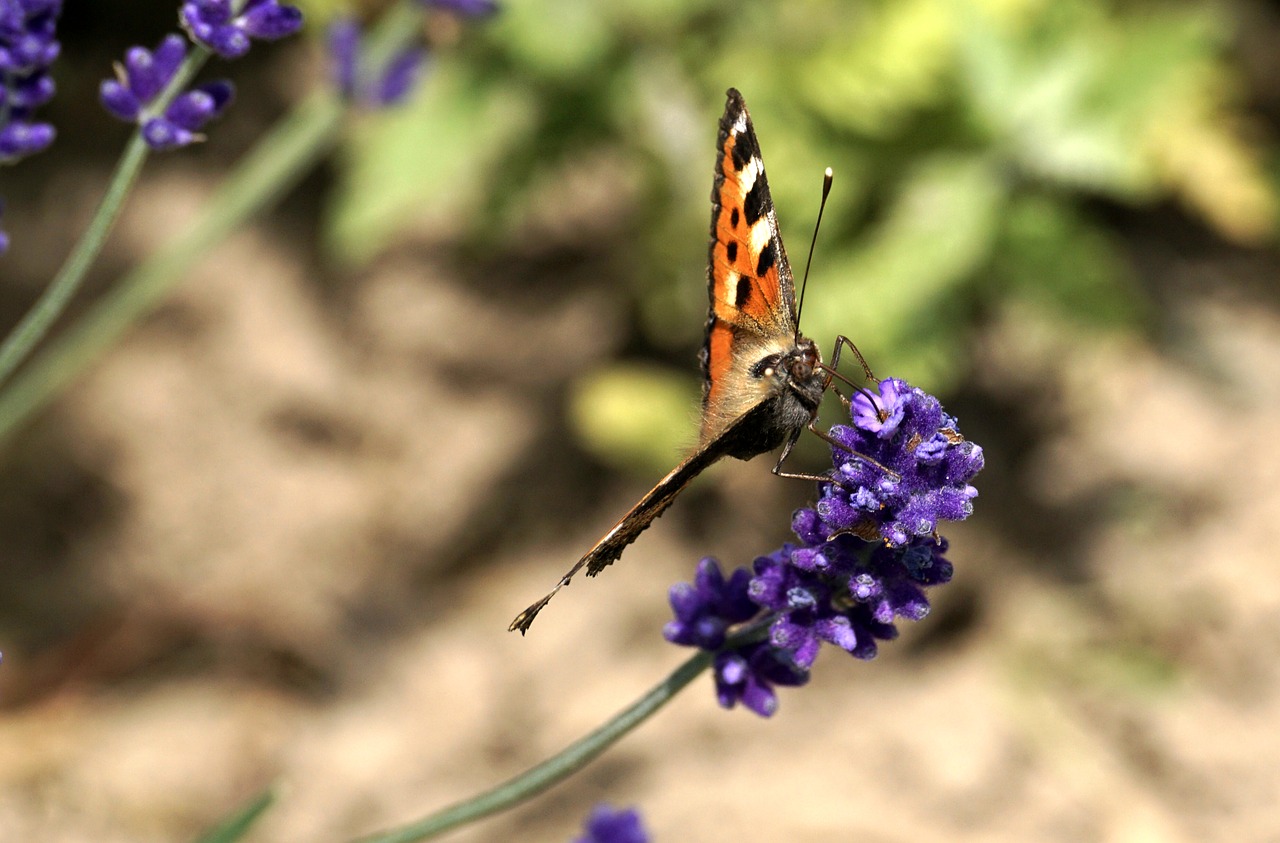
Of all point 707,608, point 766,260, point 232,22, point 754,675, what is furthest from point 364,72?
point 754,675

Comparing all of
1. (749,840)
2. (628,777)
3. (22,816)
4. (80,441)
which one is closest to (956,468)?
(749,840)

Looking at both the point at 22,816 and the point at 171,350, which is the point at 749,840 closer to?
the point at 22,816

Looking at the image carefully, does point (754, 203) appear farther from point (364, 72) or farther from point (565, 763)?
point (364, 72)

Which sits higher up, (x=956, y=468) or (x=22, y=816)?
(x=22, y=816)

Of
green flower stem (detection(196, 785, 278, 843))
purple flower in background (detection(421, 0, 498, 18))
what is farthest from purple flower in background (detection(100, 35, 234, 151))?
purple flower in background (detection(421, 0, 498, 18))

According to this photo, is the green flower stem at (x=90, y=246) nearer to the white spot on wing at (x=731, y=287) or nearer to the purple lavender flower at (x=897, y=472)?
the white spot on wing at (x=731, y=287)

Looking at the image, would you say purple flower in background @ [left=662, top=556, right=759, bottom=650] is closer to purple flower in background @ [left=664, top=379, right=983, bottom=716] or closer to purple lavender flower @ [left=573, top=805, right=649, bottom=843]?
purple flower in background @ [left=664, top=379, right=983, bottom=716]

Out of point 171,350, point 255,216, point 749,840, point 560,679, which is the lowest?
point 749,840
